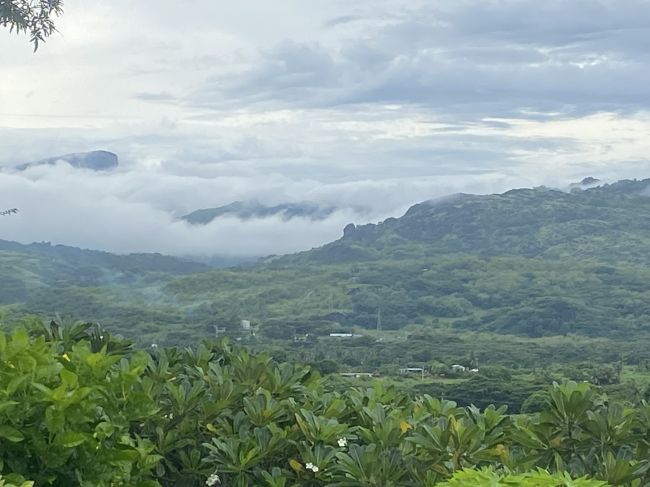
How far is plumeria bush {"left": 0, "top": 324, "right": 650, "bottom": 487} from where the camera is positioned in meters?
5.02

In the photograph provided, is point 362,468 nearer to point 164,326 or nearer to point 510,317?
point 164,326

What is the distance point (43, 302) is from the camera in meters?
121

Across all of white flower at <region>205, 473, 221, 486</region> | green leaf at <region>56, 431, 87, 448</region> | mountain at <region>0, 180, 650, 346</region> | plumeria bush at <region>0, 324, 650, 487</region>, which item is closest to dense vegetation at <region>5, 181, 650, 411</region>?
mountain at <region>0, 180, 650, 346</region>

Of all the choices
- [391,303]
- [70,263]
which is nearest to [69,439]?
[391,303]

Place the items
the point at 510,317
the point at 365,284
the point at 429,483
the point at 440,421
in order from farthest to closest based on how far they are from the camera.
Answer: the point at 365,284 < the point at 510,317 < the point at 440,421 < the point at 429,483

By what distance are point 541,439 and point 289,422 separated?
1.44 metres

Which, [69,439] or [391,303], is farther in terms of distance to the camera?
[391,303]

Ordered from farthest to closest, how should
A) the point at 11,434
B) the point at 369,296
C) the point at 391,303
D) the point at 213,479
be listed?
the point at 369,296, the point at 391,303, the point at 213,479, the point at 11,434

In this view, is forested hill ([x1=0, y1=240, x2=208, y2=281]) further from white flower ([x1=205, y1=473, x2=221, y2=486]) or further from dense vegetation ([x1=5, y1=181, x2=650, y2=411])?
white flower ([x1=205, y1=473, x2=221, y2=486])

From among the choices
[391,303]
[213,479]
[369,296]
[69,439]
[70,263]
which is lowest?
[391,303]

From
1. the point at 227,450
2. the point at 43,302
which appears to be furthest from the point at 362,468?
the point at 43,302


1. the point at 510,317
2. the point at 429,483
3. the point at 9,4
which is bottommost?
the point at 510,317

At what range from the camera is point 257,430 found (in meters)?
6.03

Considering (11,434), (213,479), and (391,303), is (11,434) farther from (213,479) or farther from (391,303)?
(391,303)
